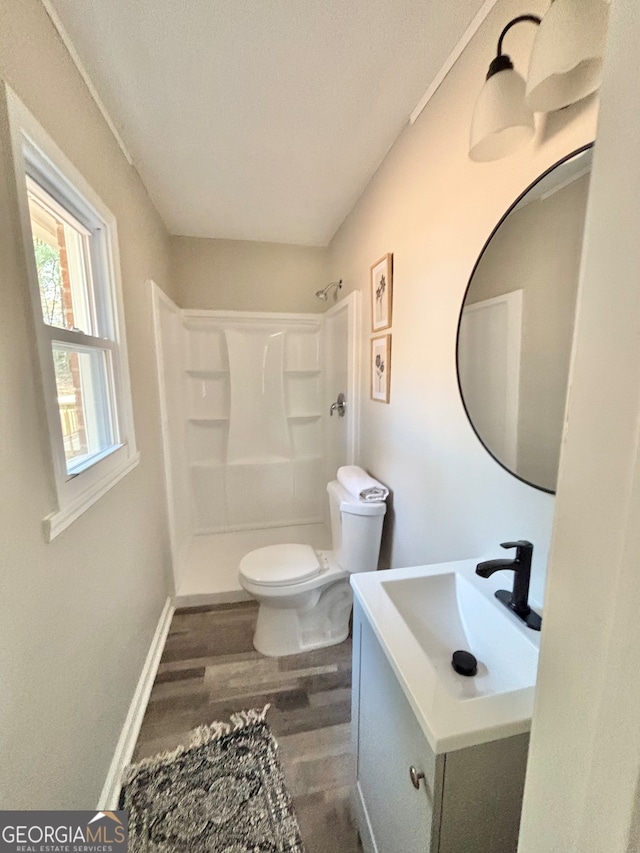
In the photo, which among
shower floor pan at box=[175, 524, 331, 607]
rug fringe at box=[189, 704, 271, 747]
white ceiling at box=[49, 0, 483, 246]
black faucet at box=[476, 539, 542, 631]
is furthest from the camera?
shower floor pan at box=[175, 524, 331, 607]

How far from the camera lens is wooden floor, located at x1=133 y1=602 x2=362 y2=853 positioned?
3.86 ft

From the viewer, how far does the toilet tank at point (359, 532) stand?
5.59 ft

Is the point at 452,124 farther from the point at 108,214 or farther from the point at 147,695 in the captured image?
the point at 147,695

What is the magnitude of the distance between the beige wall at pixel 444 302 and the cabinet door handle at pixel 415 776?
483 millimetres

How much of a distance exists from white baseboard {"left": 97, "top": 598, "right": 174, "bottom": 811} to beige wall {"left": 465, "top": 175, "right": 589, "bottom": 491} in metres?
1.62

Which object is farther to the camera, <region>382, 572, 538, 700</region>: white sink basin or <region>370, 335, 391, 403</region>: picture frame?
<region>370, 335, 391, 403</region>: picture frame

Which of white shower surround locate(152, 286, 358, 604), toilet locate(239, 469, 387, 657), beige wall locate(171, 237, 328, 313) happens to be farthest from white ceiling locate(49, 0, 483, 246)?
toilet locate(239, 469, 387, 657)

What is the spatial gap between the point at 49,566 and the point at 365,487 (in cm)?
123

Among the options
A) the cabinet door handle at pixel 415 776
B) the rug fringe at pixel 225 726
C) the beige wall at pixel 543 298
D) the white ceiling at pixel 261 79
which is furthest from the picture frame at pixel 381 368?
the rug fringe at pixel 225 726

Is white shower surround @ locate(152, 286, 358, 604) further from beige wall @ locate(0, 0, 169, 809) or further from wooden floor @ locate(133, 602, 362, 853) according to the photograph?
beige wall @ locate(0, 0, 169, 809)

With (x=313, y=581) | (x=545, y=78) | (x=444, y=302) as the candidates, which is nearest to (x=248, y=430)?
(x=313, y=581)

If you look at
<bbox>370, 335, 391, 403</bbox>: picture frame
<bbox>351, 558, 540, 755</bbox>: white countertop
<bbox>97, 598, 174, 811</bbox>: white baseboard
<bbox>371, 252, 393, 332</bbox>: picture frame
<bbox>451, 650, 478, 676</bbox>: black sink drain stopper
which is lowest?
<bbox>97, 598, 174, 811</bbox>: white baseboard

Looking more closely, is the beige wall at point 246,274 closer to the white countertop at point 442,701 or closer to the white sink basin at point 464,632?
the white sink basin at point 464,632

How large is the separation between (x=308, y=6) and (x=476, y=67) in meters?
0.49
